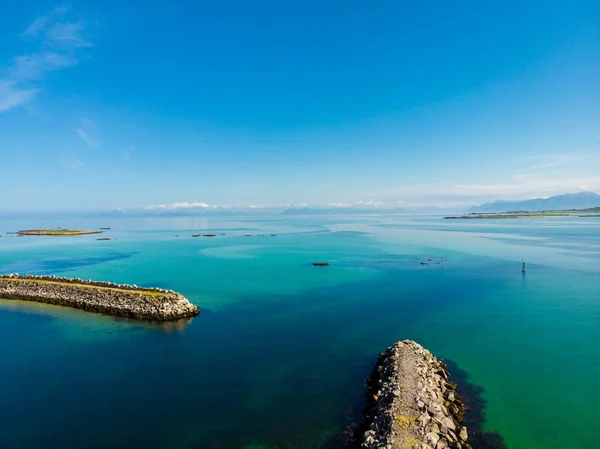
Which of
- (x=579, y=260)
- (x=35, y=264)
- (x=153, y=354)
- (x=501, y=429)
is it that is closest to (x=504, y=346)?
(x=501, y=429)

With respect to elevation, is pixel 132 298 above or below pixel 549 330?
above

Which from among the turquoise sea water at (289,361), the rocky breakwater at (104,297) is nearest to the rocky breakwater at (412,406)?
the turquoise sea water at (289,361)

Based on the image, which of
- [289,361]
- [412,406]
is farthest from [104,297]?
[412,406]

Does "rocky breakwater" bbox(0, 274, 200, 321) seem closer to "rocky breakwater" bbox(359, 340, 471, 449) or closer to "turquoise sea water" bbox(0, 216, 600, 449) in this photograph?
"turquoise sea water" bbox(0, 216, 600, 449)

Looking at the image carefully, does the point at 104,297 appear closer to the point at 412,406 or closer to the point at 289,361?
the point at 289,361

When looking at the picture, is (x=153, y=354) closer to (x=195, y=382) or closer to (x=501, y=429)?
(x=195, y=382)

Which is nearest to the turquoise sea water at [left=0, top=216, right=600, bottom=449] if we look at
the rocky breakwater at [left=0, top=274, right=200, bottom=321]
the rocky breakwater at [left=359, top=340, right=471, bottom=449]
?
the rocky breakwater at [left=359, top=340, right=471, bottom=449]

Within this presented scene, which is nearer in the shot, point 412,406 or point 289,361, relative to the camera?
point 412,406
